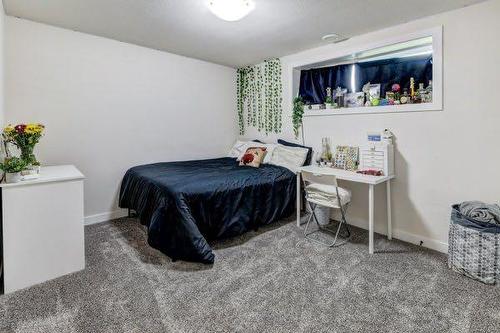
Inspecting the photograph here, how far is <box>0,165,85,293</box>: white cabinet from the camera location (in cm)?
183

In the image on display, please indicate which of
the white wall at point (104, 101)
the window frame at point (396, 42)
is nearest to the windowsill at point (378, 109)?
the window frame at point (396, 42)

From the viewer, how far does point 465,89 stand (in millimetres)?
2277

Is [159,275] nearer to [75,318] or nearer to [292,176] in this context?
[75,318]

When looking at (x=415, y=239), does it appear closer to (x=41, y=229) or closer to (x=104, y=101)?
(x=41, y=229)

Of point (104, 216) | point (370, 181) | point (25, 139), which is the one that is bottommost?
point (104, 216)

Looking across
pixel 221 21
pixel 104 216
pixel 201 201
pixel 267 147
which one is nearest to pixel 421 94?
pixel 267 147

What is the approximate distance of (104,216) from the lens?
3273mm

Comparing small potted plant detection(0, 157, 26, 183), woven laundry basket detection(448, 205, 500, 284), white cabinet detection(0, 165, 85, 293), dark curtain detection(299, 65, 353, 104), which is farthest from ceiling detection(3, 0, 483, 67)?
woven laundry basket detection(448, 205, 500, 284)

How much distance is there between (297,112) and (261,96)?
809mm

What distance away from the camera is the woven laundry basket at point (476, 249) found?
6.26ft

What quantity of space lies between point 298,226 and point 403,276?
3.96 ft

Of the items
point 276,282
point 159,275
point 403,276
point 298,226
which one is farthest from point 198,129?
point 403,276

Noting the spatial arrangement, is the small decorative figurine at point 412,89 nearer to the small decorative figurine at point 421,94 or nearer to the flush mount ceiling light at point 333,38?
the small decorative figurine at point 421,94

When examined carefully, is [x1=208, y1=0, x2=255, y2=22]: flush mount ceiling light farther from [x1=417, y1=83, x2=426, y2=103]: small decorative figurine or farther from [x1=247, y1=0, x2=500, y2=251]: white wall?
[x1=417, y1=83, x2=426, y2=103]: small decorative figurine
